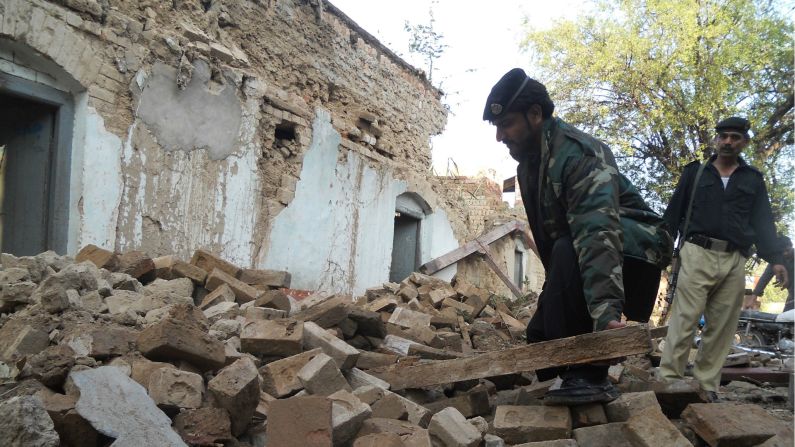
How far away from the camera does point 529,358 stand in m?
2.63

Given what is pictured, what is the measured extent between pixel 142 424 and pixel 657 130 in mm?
12570

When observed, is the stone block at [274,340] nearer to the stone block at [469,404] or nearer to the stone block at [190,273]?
the stone block at [469,404]

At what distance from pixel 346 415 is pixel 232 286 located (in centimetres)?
231

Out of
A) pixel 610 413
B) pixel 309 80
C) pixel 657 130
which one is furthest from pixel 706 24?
pixel 610 413

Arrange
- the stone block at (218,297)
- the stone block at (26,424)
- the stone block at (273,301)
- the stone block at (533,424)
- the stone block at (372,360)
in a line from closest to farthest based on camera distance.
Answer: the stone block at (26,424) → the stone block at (533,424) → the stone block at (372,360) → the stone block at (273,301) → the stone block at (218,297)

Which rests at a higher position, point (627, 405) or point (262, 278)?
point (262, 278)

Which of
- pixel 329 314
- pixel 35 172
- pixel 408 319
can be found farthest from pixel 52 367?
pixel 35 172

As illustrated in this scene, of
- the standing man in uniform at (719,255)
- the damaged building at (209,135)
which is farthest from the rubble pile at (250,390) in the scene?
the damaged building at (209,135)

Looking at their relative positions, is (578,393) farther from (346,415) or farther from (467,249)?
(467,249)

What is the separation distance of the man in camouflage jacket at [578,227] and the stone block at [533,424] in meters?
0.07

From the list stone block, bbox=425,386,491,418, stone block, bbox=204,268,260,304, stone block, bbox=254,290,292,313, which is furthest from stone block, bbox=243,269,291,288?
stone block, bbox=425,386,491,418

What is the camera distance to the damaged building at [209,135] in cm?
498

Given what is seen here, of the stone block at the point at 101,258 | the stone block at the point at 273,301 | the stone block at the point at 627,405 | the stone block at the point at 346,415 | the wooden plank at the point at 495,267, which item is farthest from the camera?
the wooden plank at the point at 495,267

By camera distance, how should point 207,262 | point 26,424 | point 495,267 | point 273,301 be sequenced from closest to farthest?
1. point 26,424
2. point 273,301
3. point 207,262
4. point 495,267
